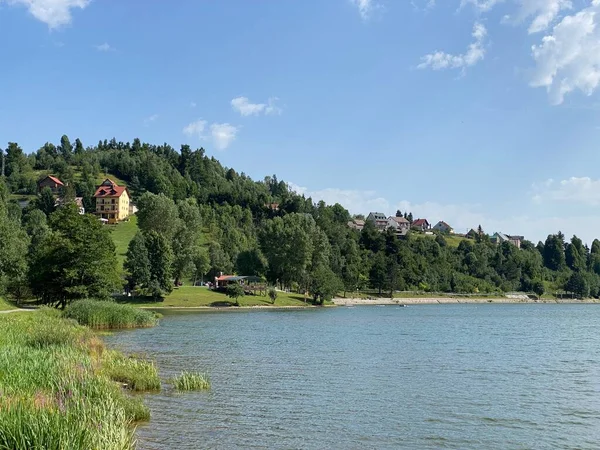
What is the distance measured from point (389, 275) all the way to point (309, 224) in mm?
40467

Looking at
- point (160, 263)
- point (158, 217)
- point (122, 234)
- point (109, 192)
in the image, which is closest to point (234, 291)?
point (160, 263)

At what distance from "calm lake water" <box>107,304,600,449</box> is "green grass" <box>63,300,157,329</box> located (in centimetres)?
625

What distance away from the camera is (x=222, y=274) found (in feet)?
476

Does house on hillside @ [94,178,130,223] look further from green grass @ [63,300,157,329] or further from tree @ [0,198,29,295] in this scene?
green grass @ [63,300,157,329]

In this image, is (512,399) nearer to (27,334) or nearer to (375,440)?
(375,440)

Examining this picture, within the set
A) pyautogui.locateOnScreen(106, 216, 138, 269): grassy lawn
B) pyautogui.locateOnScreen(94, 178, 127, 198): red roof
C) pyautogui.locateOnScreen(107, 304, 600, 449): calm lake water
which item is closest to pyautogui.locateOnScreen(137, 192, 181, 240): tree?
pyautogui.locateOnScreen(106, 216, 138, 269): grassy lawn

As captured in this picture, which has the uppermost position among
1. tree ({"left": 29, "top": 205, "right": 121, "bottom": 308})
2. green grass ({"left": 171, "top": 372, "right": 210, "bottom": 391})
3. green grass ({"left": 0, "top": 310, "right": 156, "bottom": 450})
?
tree ({"left": 29, "top": 205, "right": 121, "bottom": 308})

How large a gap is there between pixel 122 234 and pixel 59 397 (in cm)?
15797

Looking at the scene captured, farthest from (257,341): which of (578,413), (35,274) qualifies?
(35,274)

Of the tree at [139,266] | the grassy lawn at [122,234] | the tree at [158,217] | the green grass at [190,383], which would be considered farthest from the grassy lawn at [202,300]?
the green grass at [190,383]

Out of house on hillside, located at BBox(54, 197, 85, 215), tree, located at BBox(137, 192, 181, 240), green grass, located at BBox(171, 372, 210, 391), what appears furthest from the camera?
house on hillside, located at BBox(54, 197, 85, 215)

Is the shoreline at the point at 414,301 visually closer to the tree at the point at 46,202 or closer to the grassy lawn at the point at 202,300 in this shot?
the grassy lawn at the point at 202,300

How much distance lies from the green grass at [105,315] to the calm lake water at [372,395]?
625 cm

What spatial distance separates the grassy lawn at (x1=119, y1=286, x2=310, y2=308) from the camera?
102 meters
